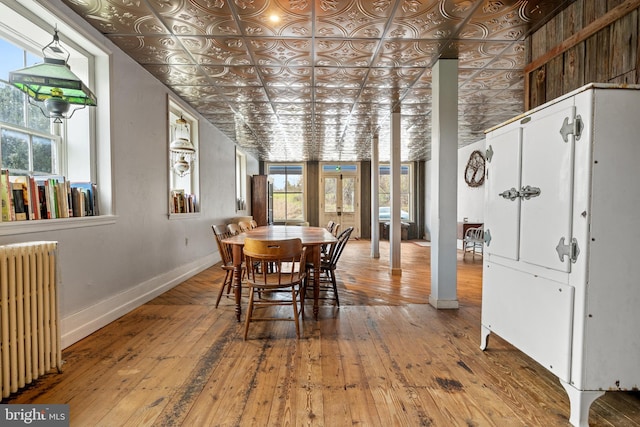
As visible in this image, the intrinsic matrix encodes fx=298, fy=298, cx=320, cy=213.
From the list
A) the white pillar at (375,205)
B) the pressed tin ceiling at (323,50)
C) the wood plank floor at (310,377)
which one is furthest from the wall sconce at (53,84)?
the white pillar at (375,205)

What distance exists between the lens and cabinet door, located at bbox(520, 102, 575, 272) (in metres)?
1.57

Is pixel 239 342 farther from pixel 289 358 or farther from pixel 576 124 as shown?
pixel 576 124

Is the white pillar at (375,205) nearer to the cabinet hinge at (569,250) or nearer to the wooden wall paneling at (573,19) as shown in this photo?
the wooden wall paneling at (573,19)

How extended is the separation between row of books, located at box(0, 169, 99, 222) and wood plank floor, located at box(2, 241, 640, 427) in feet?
3.56

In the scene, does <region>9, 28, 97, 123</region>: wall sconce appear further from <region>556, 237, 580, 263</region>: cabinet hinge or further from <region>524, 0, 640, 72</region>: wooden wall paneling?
<region>524, 0, 640, 72</region>: wooden wall paneling

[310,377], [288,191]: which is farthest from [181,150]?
[288,191]

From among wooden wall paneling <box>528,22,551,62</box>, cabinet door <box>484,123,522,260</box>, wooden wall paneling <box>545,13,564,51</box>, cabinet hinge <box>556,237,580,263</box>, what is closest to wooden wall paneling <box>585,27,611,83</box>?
wooden wall paneling <box>545,13,564,51</box>

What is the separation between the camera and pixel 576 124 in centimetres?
152

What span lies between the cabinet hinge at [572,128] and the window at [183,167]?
4.20m

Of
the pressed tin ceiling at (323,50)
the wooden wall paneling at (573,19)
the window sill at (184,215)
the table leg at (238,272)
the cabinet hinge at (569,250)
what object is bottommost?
the table leg at (238,272)

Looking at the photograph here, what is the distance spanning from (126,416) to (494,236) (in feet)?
8.37

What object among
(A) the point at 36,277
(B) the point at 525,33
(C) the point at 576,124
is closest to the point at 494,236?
(C) the point at 576,124

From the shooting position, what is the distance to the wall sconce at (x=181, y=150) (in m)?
3.99

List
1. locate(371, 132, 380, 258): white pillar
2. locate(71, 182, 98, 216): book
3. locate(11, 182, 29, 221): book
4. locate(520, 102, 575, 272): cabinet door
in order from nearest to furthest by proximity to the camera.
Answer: locate(520, 102, 575, 272): cabinet door
locate(11, 182, 29, 221): book
locate(71, 182, 98, 216): book
locate(371, 132, 380, 258): white pillar
